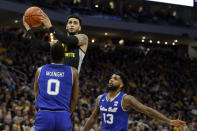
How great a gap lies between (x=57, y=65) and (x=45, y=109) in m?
0.53

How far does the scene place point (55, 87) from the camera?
13.4 feet

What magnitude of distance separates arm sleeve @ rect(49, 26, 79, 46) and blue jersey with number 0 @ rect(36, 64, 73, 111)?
0.73 metres

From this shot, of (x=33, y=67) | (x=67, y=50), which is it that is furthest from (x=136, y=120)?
(x=67, y=50)

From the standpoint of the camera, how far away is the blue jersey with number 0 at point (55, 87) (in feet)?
13.4

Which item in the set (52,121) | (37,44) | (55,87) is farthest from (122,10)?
(52,121)

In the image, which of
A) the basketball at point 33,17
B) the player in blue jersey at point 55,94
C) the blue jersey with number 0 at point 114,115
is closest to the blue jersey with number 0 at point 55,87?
the player in blue jersey at point 55,94

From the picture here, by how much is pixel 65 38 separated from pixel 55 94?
103 cm

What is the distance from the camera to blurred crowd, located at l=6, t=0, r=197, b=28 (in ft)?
67.0

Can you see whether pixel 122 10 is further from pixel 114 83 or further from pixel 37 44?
pixel 37 44

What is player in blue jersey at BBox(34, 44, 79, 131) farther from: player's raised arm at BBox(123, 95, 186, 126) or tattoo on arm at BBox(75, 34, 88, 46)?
player's raised arm at BBox(123, 95, 186, 126)

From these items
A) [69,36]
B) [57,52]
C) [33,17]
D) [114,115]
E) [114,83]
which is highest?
[33,17]

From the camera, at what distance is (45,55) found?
18891 millimetres

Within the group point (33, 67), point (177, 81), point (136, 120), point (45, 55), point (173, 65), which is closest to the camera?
point (136, 120)

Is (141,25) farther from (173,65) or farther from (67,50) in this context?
(67,50)
